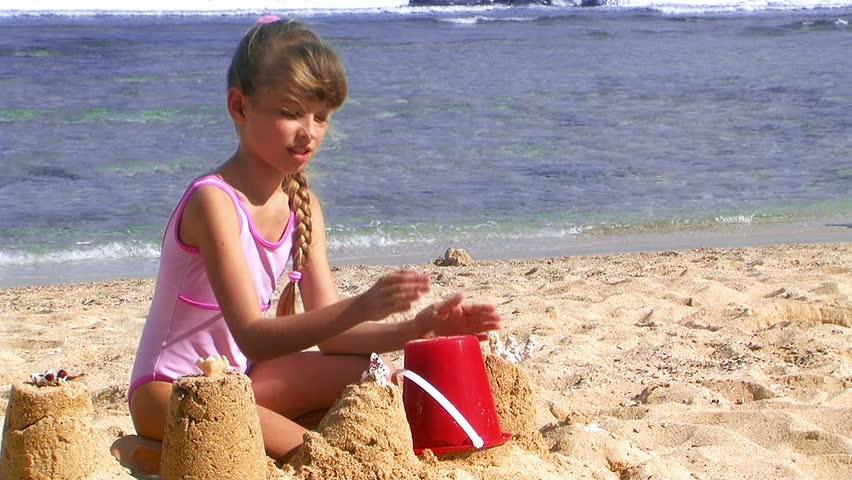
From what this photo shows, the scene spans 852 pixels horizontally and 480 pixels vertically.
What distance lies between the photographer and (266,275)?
2758mm

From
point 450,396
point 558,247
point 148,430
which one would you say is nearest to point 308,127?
point 450,396

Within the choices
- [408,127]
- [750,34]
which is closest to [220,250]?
[408,127]

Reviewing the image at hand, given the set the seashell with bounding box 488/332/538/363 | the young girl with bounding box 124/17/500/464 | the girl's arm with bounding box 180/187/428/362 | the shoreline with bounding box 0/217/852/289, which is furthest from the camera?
the shoreline with bounding box 0/217/852/289

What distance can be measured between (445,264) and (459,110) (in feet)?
22.4

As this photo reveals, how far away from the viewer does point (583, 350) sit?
4273 millimetres

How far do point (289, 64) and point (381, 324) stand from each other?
0.72m

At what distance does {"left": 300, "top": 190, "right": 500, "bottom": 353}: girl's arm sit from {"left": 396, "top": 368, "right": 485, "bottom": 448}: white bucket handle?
4.3 inches

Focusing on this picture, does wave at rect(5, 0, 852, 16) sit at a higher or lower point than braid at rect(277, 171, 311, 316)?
lower

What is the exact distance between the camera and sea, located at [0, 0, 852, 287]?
7641 mm

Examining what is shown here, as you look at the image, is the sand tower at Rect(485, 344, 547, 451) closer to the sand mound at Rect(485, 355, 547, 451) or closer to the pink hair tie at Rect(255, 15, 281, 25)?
the sand mound at Rect(485, 355, 547, 451)

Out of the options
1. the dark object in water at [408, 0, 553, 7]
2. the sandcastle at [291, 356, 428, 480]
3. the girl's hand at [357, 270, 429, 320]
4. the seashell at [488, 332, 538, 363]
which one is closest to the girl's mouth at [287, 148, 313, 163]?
the girl's hand at [357, 270, 429, 320]

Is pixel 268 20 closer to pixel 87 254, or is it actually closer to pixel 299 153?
pixel 299 153

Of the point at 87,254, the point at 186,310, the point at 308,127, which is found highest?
the point at 308,127

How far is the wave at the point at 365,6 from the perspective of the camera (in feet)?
109
